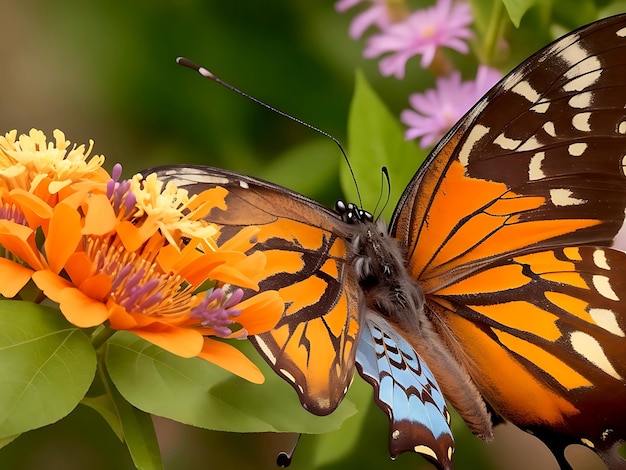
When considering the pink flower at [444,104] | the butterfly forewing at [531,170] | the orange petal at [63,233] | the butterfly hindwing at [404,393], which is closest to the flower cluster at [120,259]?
the orange petal at [63,233]

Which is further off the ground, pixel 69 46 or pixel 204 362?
pixel 204 362

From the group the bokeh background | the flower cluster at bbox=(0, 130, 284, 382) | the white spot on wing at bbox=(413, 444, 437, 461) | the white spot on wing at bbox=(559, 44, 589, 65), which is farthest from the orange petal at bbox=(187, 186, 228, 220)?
the bokeh background

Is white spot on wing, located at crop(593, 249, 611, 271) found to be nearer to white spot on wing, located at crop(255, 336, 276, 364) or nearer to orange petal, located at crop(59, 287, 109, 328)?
white spot on wing, located at crop(255, 336, 276, 364)

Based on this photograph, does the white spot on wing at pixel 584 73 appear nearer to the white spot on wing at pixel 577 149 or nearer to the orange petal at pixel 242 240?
the white spot on wing at pixel 577 149

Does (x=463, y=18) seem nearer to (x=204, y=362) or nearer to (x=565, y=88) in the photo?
(x=565, y=88)

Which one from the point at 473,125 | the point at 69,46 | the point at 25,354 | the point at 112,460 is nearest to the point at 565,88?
the point at 473,125

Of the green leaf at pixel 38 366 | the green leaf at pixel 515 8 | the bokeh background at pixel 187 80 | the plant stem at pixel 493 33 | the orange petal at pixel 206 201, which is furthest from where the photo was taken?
the bokeh background at pixel 187 80
